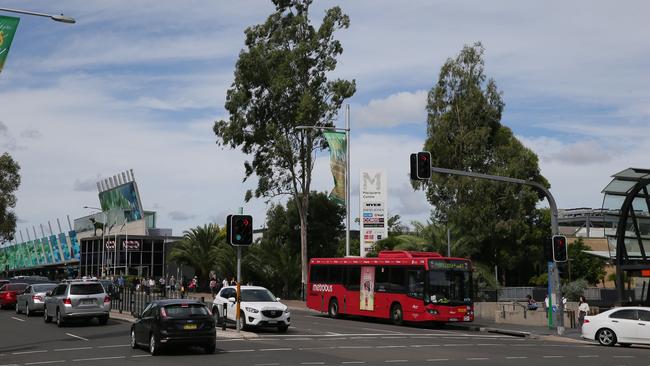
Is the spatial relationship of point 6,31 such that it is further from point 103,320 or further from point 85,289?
point 103,320

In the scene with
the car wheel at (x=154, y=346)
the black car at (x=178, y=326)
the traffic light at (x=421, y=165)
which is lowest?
the car wheel at (x=154, y=346)

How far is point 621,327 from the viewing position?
86.8 feet

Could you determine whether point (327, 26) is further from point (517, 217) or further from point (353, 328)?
point (353, 328)

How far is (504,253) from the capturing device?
60.8 metres

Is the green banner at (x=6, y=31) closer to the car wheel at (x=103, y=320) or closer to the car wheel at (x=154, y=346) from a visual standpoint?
the car wheel at (x=154, y=346)

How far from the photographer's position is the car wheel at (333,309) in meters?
40.0

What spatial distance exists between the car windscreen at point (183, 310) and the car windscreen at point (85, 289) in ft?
37.3

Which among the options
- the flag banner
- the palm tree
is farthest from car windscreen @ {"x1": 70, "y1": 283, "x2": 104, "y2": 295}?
the palm tree

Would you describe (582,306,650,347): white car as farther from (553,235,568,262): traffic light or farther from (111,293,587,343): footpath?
(553,235,568,262): traffic light

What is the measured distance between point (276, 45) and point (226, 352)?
36.5 metres

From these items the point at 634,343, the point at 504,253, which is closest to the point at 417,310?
the point at 634,343

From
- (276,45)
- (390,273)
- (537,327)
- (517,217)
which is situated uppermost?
(276,45)

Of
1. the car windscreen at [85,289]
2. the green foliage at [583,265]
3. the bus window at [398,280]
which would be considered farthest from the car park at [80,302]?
the green foliage at [583,265]

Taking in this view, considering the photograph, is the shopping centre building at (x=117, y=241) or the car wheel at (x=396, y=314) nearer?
the car wheel at (x=396, y=314)
